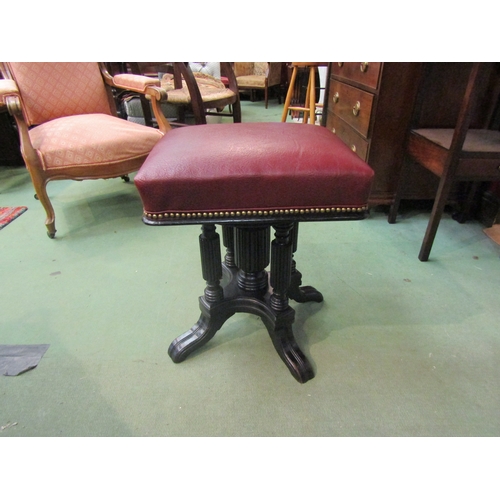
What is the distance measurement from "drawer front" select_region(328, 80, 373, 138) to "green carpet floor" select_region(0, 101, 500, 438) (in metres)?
0.53

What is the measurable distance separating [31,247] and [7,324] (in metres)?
0.54

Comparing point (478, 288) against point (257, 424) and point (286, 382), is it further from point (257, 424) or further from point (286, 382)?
point (257, 424)

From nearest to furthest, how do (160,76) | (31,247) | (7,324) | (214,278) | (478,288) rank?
(214,278), (7,324), (478,288), (31,247), (160,76)

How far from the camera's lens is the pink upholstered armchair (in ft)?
4.74

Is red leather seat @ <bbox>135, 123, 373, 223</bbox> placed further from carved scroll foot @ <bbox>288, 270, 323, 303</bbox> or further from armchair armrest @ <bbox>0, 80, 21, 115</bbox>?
armchair armrest @ <bbox>0, 80, 21, 115</bbox>

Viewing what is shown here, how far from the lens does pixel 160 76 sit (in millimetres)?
3184

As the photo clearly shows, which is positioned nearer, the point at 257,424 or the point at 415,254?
the point at 257,424

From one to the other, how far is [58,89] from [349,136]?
1.56 metres

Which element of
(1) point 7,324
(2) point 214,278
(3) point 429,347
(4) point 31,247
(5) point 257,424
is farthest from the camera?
(4) point 31,247

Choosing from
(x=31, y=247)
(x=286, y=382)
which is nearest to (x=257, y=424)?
(x=286, y=382)

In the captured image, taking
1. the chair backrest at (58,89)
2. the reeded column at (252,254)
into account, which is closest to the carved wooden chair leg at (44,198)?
the chair backrest at (58,89)

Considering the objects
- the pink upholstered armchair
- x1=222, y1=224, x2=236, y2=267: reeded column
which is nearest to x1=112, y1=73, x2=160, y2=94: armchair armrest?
the pink upholstered armchair

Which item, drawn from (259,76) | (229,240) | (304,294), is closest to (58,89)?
(229,240)

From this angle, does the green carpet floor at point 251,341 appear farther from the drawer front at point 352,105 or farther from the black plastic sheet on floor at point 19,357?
the drawer front at point 352,105
